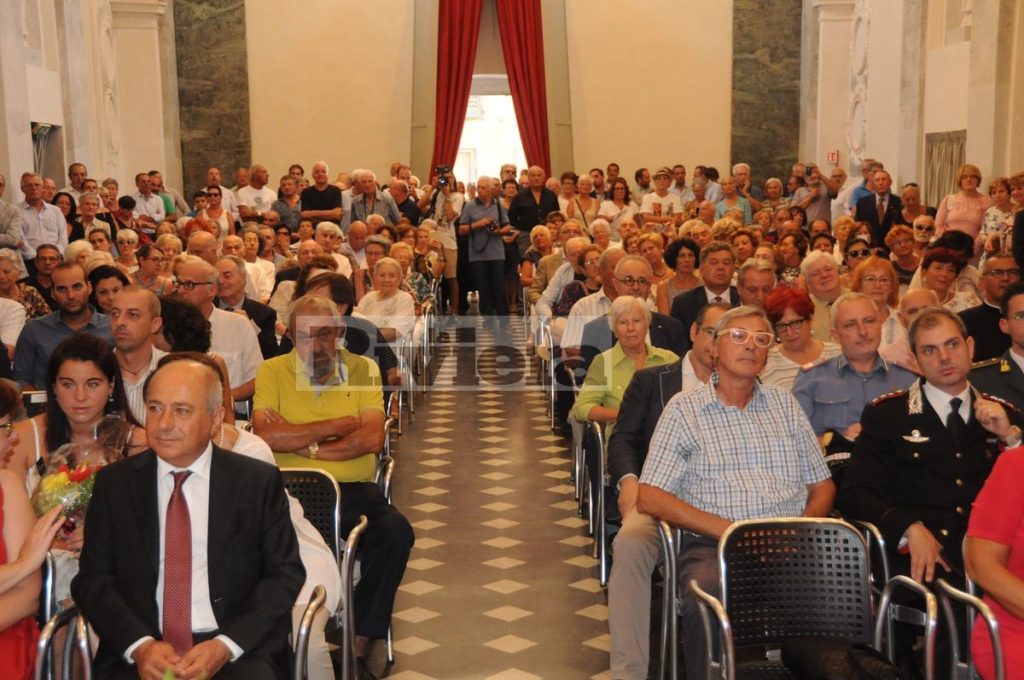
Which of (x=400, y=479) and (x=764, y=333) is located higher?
(x=764, y=333)

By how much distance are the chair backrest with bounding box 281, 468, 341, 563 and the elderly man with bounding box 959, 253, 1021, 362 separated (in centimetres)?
344

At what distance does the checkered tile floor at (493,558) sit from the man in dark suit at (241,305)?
1.17 metres

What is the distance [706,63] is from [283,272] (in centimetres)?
1151

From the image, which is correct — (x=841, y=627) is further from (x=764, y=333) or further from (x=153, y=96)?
(x=153, y=96)

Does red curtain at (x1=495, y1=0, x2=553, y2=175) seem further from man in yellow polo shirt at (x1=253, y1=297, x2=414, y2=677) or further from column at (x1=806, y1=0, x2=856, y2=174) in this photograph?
man in yellow polo shirt at (x1=253, y1=297, x2=414, y2=677)

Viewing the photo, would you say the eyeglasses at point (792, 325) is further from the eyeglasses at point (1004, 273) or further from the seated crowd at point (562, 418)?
the eyeglasses at point (1004, 273)

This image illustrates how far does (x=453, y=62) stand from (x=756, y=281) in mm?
12983

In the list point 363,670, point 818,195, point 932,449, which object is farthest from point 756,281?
Result: point 818,195

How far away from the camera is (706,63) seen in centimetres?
1912

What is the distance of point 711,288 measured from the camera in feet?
25.1

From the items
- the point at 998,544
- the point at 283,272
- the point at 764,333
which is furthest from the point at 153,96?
the point at 998,544

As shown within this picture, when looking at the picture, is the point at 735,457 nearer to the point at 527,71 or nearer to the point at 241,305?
the point at 241,305

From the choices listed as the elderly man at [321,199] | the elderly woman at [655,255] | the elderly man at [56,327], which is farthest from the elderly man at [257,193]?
the elderly man at [56,327]

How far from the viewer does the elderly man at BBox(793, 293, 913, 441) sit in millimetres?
5090
